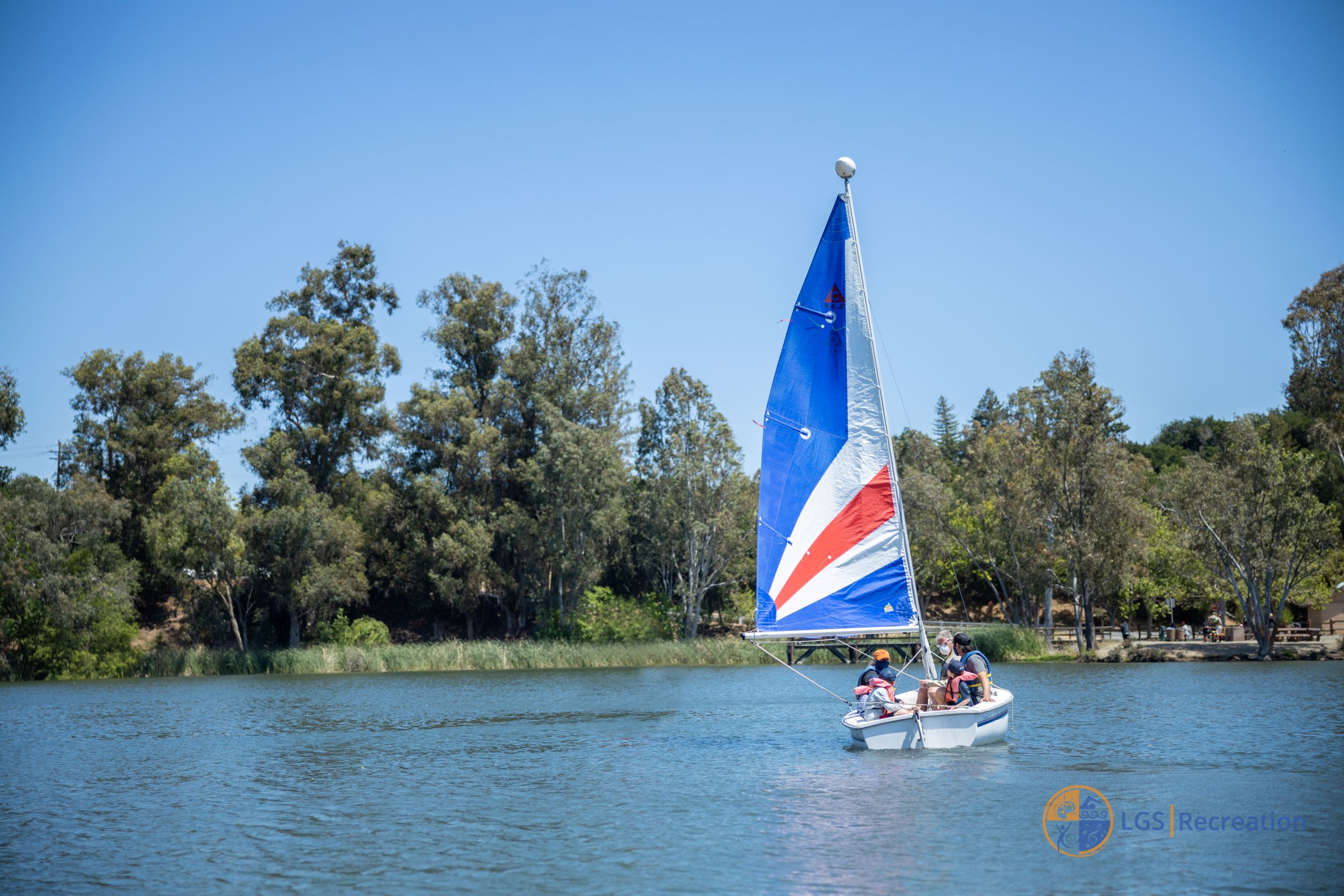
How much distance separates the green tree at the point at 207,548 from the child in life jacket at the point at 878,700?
4617 cm

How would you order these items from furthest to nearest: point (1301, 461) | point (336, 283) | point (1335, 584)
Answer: point (336, 283)
point (1335, 584)
point (1301, 461)

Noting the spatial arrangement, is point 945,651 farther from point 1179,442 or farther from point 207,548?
point 1179,442

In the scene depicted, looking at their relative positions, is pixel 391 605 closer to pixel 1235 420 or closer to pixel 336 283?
pixel 336 283

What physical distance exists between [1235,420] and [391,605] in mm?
51516

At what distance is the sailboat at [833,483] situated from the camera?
19.2 meters

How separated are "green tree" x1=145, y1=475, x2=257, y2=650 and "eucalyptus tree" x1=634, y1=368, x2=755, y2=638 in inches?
892

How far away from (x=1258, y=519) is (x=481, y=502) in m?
40.9

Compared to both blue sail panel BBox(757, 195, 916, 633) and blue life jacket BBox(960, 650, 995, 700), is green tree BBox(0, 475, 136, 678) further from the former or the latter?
blue life jacket BBox(960, 650, 995, 700)

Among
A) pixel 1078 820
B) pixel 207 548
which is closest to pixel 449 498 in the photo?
pixel 207 548

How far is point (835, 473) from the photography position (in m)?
19.5

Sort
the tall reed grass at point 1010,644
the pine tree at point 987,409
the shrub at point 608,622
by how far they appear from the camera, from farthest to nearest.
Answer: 1. the pine tree at point 987,409
2. the shrub at point 608,622
3. the tall reed grass at point 1010,644

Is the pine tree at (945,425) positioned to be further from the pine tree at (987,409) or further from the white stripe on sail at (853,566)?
the white stripe on sail at (853,566)

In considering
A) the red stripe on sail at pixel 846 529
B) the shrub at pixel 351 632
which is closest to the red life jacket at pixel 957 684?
the red stripe on sail at pixel 846 529

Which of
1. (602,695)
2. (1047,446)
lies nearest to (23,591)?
(602,695)
